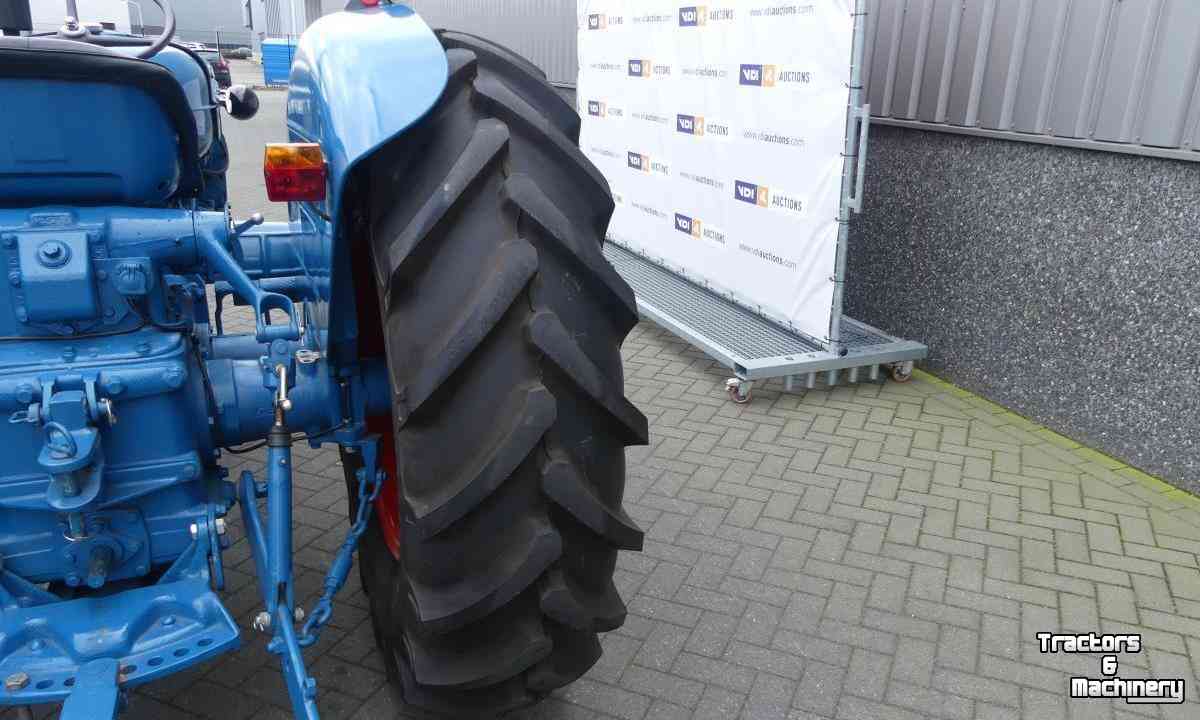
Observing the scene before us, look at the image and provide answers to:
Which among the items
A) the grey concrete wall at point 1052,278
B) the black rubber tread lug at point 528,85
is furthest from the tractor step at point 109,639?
the grey concrete wall at point 1052,278

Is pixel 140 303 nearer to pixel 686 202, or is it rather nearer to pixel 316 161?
pixel 316 161

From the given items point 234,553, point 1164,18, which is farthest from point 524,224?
point 1164,18

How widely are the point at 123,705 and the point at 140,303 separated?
94 cm

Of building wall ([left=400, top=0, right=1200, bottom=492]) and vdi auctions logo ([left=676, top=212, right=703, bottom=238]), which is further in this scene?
vdi auctions logo ([left=676, top=212, right=703, bottom=238])

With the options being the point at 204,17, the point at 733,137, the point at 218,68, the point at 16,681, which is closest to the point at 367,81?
the point at 16,681

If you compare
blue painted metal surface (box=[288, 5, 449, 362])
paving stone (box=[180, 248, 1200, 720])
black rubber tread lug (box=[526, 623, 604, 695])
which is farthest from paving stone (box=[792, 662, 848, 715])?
blue painted metal surface (box=[288, 5, 449, 362])

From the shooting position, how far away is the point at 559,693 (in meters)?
2.73

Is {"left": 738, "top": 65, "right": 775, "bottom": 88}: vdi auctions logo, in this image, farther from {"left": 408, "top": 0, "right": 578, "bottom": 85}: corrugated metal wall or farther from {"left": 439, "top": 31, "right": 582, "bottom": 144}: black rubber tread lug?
{"left": 408, "top": 0, "right": 578, "bottom": 85}: corrugated metal wall

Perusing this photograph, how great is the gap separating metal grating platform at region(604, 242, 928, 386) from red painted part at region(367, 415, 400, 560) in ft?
8.46

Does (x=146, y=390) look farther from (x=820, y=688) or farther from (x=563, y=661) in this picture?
(x=820, y=688)

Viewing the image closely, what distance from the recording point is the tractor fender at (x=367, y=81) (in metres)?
1.81

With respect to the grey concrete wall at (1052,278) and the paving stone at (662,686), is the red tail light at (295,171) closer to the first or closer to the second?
the paving stone at (662,686)

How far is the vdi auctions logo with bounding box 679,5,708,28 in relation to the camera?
5.96 meters

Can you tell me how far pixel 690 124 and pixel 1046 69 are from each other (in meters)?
2.43
